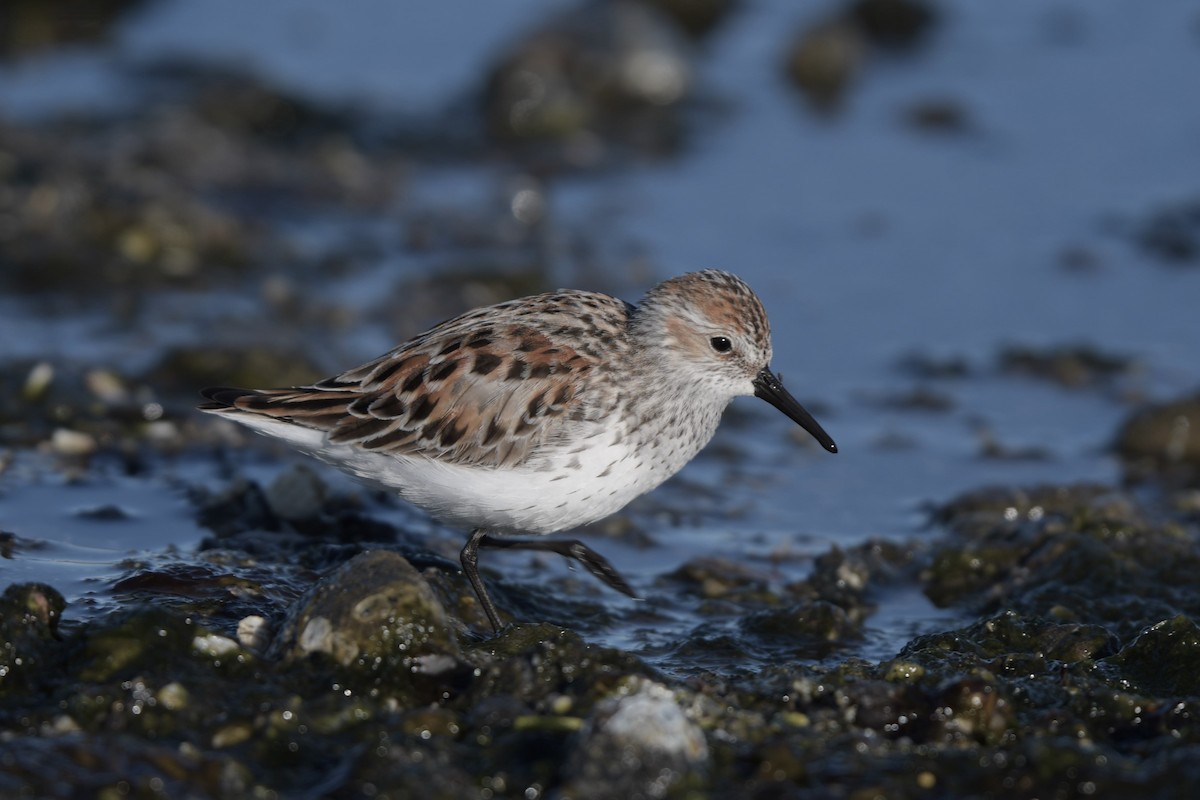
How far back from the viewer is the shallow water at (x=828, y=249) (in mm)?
7684

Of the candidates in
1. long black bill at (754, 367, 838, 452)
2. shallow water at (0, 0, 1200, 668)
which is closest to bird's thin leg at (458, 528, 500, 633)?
shallow water at (0, 0, 1200, 668)

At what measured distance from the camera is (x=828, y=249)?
436 inches

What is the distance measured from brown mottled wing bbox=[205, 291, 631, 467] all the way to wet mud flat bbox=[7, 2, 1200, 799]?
0.57 metres

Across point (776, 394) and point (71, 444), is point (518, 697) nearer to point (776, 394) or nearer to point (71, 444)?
point (776, 394)

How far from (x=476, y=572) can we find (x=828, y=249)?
5730 millimetres

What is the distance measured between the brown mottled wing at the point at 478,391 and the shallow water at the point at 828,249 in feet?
3.04

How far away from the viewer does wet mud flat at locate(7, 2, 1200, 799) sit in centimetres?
466

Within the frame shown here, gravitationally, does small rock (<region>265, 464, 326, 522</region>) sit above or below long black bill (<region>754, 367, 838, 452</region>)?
below

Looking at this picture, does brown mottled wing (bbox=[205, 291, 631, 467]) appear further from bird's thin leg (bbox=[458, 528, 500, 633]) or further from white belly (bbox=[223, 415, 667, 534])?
bird's thin leg (bbox=[458, 528, 500, 633])

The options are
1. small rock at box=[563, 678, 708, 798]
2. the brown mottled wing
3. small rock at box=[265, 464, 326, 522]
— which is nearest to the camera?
small rock at box=[563, 678, 708, 798]

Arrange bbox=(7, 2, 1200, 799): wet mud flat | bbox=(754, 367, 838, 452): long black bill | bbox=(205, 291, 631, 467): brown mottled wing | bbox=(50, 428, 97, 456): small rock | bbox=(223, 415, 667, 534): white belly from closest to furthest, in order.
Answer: bbox=(7, 2, 1200, 799): wet mud flat < bbox=(223, 415, 667, 534): white belly < bbox=(205, 291, 631, 467): brown mottled wing < bbox=(754, 367, 838, 452): long black bill < bbox=(50, 428, 97, 456): small rock

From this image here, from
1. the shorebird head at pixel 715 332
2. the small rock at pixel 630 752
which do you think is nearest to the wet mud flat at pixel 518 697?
the small rock at pixel 630 752

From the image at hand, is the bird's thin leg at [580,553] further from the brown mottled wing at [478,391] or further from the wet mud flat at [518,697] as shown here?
the brown mottled wing at [478,391]

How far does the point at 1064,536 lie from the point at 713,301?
197 cm
